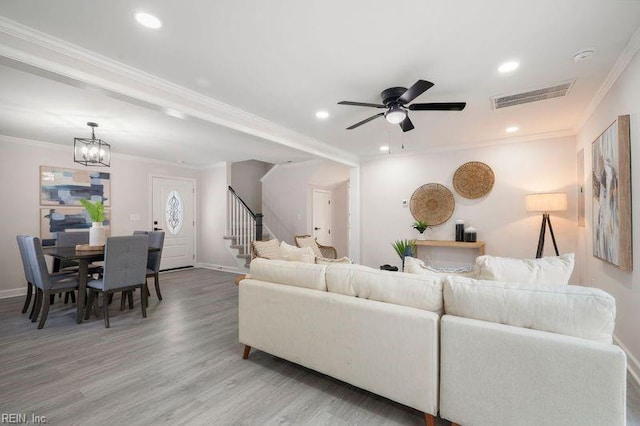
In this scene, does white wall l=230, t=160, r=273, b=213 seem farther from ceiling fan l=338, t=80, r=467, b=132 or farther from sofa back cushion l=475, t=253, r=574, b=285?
sofa back cushion l=475, t=253, r=574, b=285

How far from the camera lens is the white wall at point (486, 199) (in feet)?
14.5

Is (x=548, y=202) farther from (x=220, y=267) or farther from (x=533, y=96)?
(x=220, y=267)

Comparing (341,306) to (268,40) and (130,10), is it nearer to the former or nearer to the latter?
(268,40)

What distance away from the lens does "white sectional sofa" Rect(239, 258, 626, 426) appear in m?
1.34

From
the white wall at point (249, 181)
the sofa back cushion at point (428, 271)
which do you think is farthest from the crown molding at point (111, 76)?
the white wall at point (249, 181)

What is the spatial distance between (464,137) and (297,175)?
3.74 meters

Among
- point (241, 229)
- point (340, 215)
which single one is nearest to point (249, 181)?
point (241, 229)

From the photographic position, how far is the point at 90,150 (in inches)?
162

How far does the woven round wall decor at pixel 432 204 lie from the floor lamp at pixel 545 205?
1223mm

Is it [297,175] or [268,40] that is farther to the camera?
[297,175]

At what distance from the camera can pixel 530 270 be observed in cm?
177

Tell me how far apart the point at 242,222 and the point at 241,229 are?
0.53 ft

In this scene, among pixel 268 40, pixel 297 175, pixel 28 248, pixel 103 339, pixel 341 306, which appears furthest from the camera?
pixel 297 175

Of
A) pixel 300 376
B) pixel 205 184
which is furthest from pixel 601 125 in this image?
pixel 205 184
